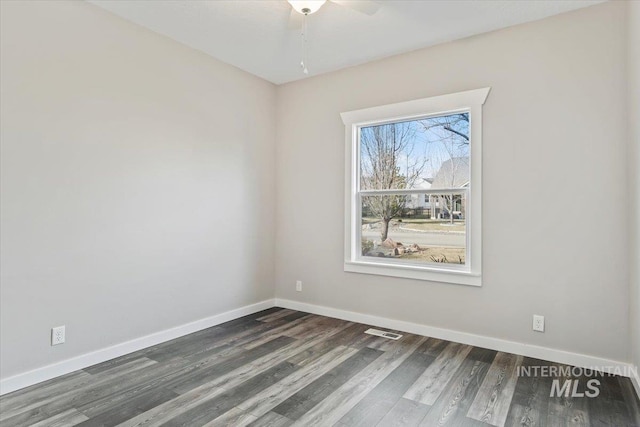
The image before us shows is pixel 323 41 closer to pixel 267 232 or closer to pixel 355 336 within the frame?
pixel 267 232

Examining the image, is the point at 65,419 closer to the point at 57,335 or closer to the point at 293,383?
the point at 57,335

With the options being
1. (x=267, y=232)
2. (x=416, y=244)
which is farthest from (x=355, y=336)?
(x=267, y=232)

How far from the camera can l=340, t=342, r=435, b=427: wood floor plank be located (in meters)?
2.12

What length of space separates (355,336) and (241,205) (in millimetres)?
1847

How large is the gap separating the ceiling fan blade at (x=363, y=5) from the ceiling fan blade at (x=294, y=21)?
30 centimetres

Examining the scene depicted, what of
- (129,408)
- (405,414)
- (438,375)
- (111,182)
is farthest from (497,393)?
(111,182)

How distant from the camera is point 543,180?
2.92m

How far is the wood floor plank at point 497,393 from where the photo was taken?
7.03 feet

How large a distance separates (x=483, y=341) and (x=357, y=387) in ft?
4.44

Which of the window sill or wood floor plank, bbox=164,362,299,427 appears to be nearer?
wood floor plank, bbox=164,362,299,427

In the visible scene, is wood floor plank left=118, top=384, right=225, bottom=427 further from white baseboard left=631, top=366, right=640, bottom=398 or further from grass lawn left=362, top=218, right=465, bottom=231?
white baseboard left=631, top=366, right=640, bottom=398

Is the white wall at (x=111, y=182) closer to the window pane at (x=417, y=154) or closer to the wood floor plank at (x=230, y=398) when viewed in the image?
the wood floor plank at (x=230, y=398)

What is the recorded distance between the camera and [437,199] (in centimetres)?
354

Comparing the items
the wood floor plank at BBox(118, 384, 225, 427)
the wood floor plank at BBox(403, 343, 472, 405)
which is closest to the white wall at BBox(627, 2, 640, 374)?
the wood floor plank at BBox(403, 343, 472, 405)
